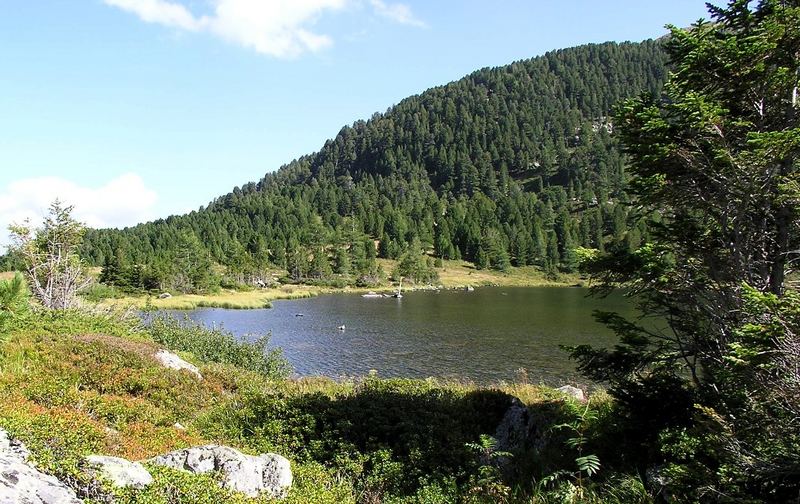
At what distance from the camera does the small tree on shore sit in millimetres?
24203

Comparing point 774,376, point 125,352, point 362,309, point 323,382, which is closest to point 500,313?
point 362,309

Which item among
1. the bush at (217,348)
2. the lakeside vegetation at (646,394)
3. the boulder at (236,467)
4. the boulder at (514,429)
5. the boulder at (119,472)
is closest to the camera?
the boulder at (119,472)

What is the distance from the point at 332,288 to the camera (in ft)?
393

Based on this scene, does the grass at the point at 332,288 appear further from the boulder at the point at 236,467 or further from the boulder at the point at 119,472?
the boulder at the point at 119,472

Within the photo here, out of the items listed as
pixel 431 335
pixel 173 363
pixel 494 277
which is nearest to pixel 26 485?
pixel 173 363

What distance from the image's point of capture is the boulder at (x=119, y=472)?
5621 millimetres

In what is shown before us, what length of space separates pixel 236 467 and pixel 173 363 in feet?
33.8

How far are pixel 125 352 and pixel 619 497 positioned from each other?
14.4 m

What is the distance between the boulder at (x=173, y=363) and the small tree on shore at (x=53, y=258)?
10.6 m

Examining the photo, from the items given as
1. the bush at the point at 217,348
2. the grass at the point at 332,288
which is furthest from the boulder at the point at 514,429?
the grass at the point at 332,288

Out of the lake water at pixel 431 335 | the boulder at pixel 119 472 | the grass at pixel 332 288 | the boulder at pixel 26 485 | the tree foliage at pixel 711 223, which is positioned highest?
the tree foliage at pixel 711 223

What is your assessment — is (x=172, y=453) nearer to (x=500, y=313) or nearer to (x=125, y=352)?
(x=125, y=352)

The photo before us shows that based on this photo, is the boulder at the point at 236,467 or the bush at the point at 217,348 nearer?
the boulder at the point at 236,467

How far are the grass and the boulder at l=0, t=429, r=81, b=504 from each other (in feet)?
204
